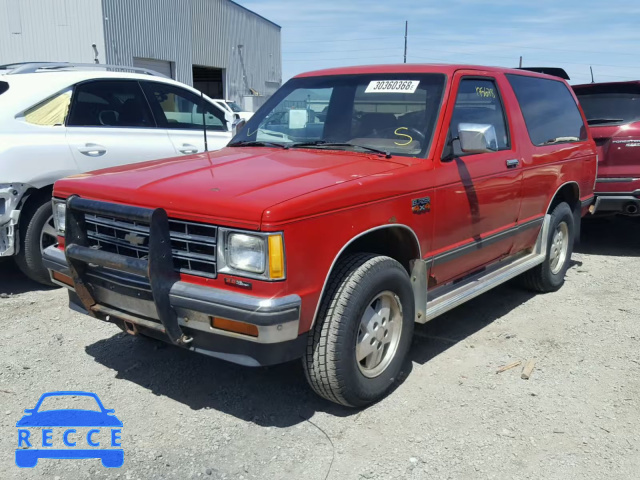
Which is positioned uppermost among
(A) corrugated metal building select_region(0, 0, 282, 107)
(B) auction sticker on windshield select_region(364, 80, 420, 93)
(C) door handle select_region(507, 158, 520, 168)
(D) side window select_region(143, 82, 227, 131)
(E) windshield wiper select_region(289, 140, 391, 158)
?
(A) corrugated metal building select_region(0, 0, 282, 107)

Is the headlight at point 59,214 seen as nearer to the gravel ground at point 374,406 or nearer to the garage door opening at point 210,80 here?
the gravel ground at point 374,406

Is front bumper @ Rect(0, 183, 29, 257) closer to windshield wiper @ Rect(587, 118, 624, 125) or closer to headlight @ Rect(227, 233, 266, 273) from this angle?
headlight @ Rect(227, 233, 266, 273)

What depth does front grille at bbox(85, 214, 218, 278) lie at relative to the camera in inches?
118

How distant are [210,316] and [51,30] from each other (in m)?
23.1

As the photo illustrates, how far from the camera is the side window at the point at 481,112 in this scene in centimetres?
410

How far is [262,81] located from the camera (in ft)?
115

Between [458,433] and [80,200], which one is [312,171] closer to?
[80,200]

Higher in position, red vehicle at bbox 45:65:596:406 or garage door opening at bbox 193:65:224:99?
garage door opening at bbox 193:65:224:99

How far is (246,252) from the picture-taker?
291 centimetres

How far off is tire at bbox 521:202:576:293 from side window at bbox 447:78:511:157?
1170 millimetres

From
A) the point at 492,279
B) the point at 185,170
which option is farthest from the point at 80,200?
the point at 492,279

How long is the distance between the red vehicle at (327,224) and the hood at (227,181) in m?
0.01

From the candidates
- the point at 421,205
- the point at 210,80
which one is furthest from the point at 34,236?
the point at 210,80

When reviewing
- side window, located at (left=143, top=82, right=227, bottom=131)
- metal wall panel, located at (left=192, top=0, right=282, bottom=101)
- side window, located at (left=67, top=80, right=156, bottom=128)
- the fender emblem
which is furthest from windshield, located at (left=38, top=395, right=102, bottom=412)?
metal wall panel, located at (left=192, top=0, right=282, bottom=101)
